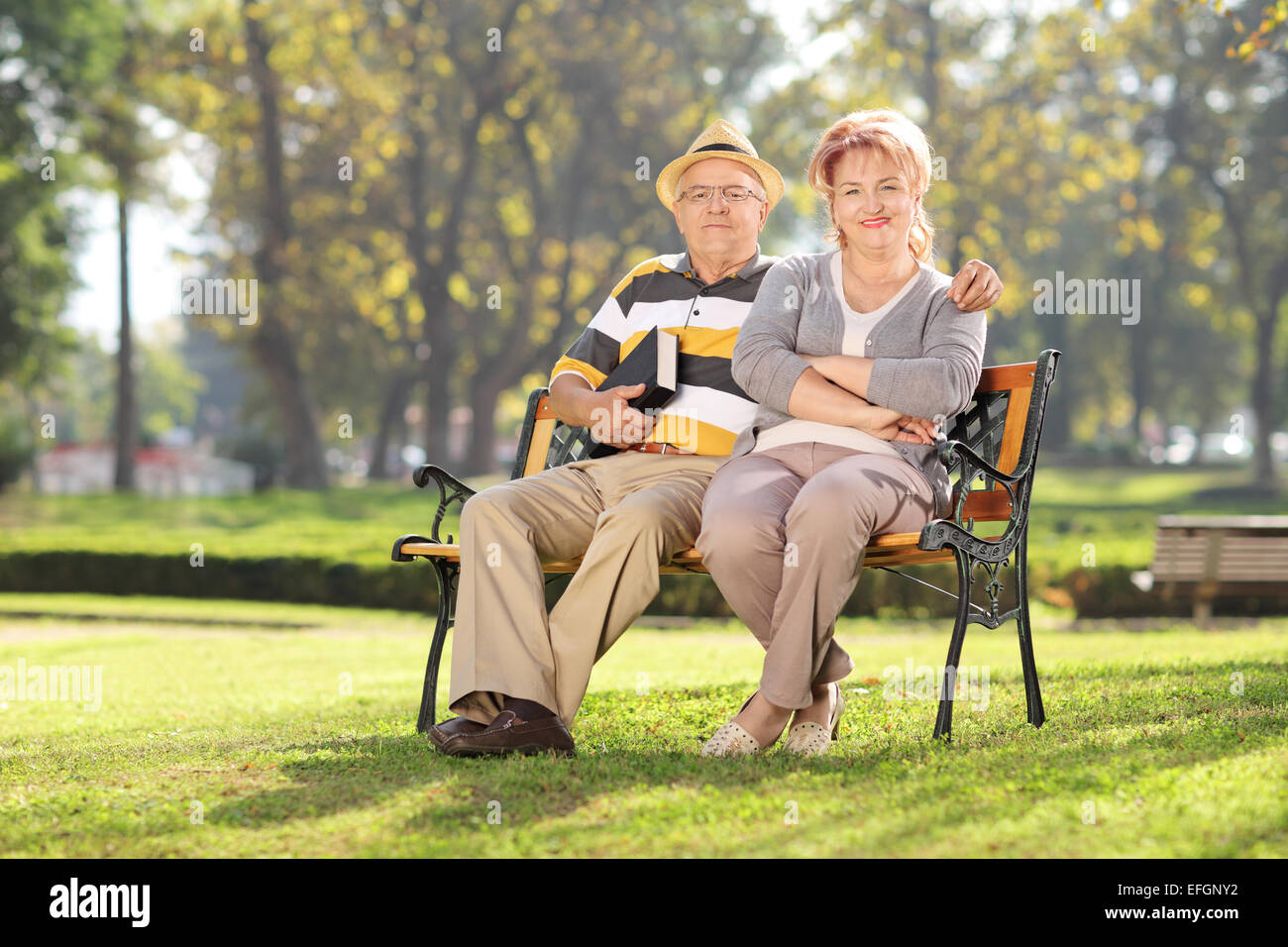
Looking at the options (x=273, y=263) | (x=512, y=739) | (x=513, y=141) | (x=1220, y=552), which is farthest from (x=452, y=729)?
(x=513, y=141)

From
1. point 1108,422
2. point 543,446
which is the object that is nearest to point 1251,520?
point 543,446

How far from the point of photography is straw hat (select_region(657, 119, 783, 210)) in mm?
4637

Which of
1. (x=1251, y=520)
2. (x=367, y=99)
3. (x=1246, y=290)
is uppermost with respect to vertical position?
(x=367, y=99)

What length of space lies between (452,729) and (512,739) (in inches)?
8.9

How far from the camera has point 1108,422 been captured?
6575 centimetres

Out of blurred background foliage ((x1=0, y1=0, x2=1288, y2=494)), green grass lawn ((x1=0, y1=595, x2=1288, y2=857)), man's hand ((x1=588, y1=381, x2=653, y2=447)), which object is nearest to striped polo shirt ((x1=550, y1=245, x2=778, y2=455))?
man's hand ((x1=588, y1=381, x2=653, y2=447))

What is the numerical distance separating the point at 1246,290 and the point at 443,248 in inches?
724

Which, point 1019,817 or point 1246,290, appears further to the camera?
point 1246,290

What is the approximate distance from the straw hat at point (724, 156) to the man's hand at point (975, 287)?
0.96m

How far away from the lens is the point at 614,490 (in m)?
4.33

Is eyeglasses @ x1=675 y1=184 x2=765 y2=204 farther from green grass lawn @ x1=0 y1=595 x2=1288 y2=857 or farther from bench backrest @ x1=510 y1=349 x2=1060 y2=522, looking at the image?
green grass lawn @ x1=0 y1=595 x2=1288 y2=857

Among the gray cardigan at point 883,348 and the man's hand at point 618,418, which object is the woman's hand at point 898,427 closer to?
the gray cardigan at point 883,348

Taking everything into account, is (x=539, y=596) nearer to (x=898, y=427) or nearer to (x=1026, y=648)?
(x=898, y=427)
